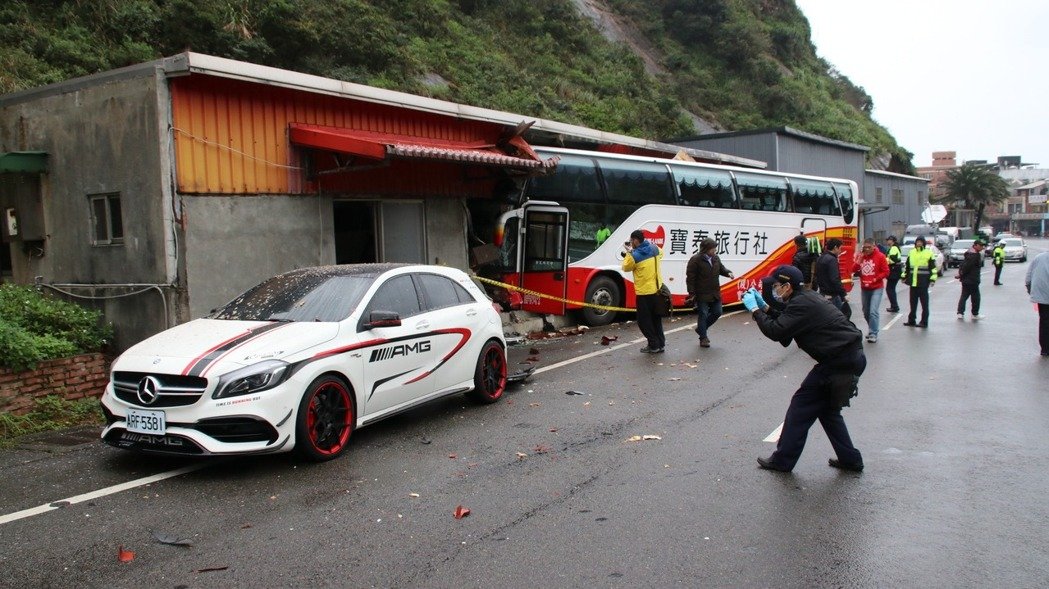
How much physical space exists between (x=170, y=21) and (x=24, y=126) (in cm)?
1019

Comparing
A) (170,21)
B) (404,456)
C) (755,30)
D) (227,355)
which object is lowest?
(404,456)

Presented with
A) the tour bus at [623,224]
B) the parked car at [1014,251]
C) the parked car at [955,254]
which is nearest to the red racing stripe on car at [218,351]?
the tour bus at [623,224]

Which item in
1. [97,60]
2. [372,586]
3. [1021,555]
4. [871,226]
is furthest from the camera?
[871,226]

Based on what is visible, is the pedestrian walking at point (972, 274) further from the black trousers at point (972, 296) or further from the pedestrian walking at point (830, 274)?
the pedestrian walking at point (830, 274)

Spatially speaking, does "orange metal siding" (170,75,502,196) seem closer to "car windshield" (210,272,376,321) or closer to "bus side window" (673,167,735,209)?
"car windshield" (210,272,376,321)

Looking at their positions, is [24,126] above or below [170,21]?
below

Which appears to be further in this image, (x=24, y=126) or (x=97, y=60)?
(x=97, y=60)

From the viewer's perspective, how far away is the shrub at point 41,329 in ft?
26.6

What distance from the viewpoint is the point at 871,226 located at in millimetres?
49594

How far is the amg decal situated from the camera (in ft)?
22.9

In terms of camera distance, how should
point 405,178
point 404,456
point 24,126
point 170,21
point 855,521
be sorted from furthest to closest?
point 170,21 < point 405,178 < point 24,126 < point 404,456 < point 855,521

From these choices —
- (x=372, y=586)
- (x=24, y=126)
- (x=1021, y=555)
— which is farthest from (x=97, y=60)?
(x=1021, y=555)

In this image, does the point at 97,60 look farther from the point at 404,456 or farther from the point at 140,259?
the point at 404,456

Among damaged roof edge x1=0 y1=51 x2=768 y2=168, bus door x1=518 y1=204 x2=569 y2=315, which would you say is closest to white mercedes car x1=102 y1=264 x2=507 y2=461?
damaged roof edge x1=0 y1=51 x2=768 y2=168
